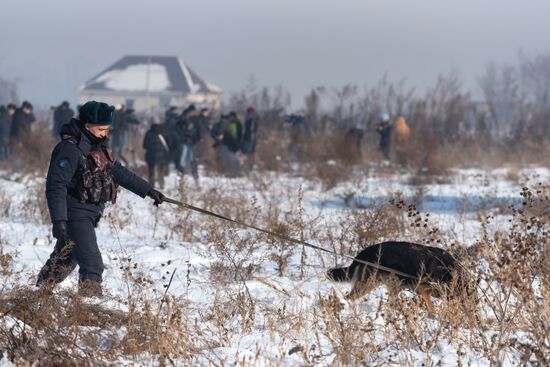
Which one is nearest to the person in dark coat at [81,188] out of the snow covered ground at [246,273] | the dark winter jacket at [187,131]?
the snow covered ground at [246,273]

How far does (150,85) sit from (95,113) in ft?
237

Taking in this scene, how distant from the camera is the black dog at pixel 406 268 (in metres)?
5.32

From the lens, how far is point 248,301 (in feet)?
17.6

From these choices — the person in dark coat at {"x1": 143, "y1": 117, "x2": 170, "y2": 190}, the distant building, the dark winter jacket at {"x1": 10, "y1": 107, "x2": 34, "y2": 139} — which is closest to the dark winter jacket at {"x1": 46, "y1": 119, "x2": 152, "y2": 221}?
the person in dark coat at {"x1": 143, "y1": 117, "x2": 170, "y2": 190}

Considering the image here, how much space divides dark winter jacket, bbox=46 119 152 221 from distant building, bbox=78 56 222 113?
67867 mm

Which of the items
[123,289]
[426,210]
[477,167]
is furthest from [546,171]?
[123,289]

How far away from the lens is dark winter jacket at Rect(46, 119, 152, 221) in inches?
198

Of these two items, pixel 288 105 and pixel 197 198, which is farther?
pixel 288 105

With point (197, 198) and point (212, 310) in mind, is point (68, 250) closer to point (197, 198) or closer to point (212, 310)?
point (212, 310)

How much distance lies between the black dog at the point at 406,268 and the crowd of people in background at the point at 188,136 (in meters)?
8.90

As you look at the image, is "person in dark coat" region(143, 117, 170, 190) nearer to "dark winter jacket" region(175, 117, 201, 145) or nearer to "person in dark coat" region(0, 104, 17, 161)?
"dark winter jacket" region(175, 117, 201, 145)

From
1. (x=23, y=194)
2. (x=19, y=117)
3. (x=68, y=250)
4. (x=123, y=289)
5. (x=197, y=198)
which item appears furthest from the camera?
(x=19, y=117)

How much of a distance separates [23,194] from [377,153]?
32.7 ft

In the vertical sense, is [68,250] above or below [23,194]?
above
